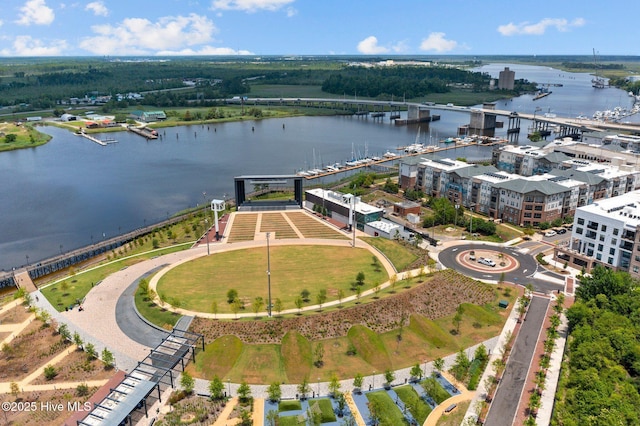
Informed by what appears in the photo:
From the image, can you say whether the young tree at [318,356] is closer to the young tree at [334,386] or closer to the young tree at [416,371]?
the young tree at [334,386]

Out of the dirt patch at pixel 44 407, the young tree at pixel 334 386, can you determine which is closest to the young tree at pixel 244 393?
the young tree at pixel 334 386

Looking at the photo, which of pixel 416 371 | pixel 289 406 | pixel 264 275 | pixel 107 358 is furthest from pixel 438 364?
pixel 107 358

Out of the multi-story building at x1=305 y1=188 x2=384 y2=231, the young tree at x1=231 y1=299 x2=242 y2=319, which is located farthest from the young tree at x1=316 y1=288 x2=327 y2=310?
the multi-story building at x1=305 y1=188 x2=384 y2=231

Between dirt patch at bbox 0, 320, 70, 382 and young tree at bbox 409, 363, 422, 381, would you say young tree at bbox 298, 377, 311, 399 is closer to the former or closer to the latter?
young tree at bbox 409, 363, 422, 381

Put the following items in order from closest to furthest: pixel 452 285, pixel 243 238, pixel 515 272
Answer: pixel 452 285, pixel 515 272, pixel 243 238

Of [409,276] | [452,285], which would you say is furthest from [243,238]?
[452,285]

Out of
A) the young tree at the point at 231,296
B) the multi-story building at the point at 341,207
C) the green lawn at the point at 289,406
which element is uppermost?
the multi-story building at the point at 341,207

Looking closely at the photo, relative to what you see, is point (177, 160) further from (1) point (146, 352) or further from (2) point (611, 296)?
(2) point (611, 296)
